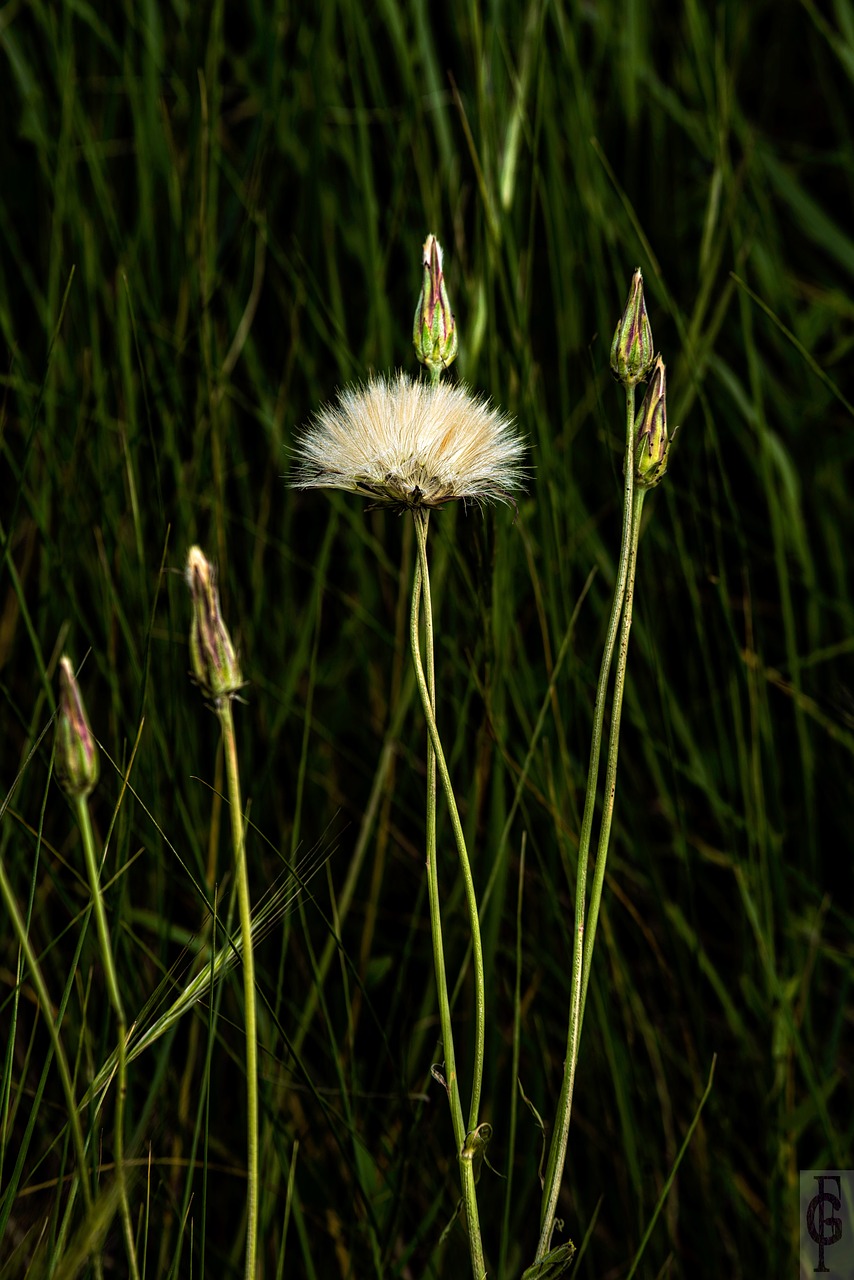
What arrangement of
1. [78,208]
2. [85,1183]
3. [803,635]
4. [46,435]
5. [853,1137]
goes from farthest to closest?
[803,635]
[78,208]
[46,435]
[853,1137]
[85,1183]

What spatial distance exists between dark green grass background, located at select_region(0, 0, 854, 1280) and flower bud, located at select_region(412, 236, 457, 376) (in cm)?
27

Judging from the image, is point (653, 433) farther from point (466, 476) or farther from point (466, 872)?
point (466, 872)

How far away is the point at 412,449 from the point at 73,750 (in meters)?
0.26

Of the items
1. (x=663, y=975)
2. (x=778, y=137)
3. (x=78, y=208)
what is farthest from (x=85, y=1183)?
(x=778, y=137)

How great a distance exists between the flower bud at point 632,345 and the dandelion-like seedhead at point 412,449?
84mm

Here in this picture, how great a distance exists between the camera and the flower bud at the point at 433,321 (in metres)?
0.62

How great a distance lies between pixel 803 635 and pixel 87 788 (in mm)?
1243

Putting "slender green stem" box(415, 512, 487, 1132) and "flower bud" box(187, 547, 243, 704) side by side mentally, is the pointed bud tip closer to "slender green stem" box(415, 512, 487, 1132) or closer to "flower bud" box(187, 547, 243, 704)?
"slender green stem" box(415, 512, 487, 1132)

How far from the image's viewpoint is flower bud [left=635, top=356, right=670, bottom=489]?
63 centimetres

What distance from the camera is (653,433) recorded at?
63 centimetres

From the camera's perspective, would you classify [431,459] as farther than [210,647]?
Yes

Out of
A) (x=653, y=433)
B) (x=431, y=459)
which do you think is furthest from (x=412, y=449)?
(x=653, y=433)

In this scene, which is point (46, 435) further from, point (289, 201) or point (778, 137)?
point (778, 137)

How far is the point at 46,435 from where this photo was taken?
1.25m
